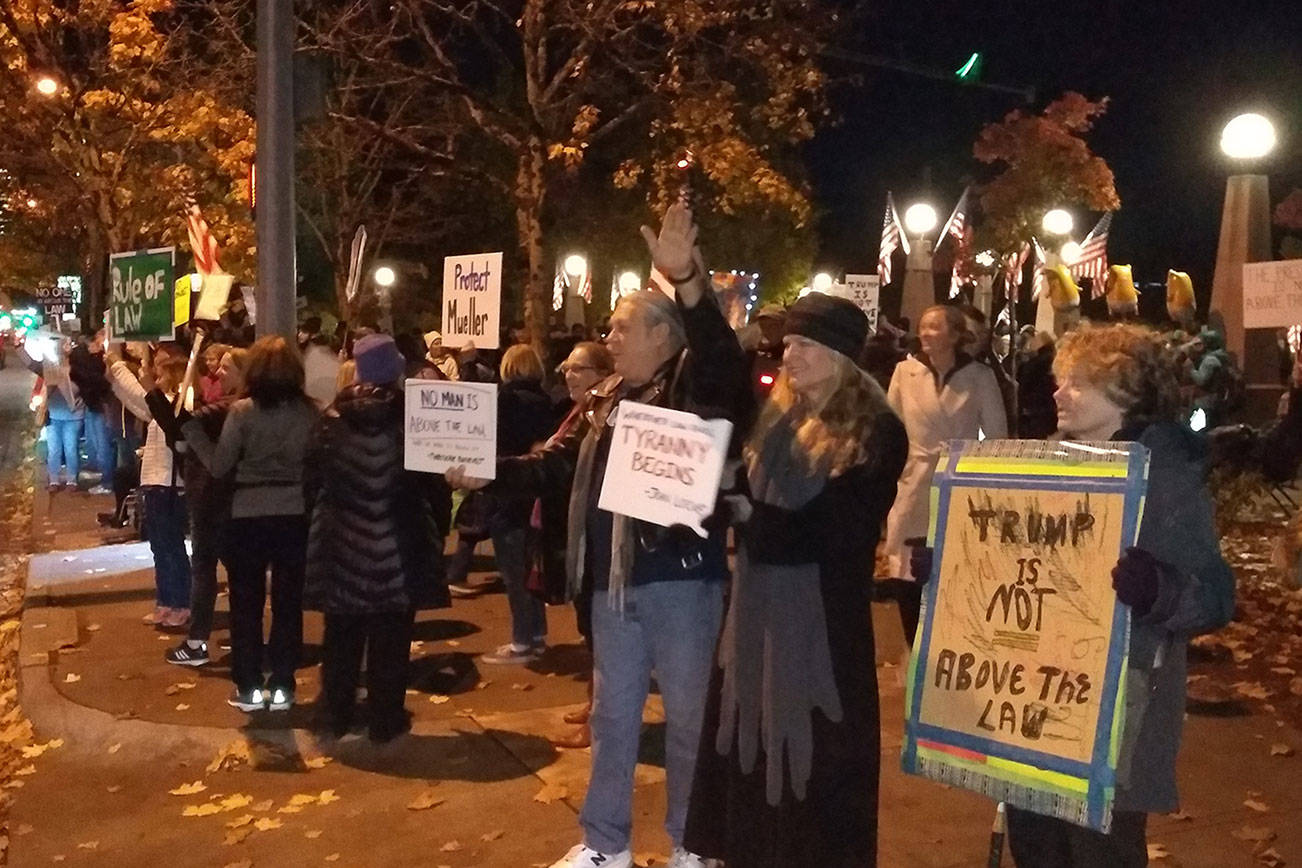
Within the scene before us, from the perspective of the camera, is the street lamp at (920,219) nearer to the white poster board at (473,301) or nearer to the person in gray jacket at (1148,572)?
the white poster board at (473,301)

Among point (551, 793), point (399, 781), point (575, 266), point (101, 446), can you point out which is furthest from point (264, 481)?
point (575, 266)

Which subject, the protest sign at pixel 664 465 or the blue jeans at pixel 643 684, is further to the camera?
the blue jeans at pixel 643 684

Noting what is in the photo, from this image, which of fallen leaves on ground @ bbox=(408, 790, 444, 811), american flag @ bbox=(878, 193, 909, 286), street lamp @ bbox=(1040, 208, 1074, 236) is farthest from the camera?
street lamp @ bbox=(1040, 208, 1074, 236)

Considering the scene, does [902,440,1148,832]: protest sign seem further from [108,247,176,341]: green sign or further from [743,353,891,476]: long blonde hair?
[108,247,176,341]: green sign

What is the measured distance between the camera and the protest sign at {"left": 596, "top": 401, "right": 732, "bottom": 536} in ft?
12.9

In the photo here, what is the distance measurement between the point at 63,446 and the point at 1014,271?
1326 cm

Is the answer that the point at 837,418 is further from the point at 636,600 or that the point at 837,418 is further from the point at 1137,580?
the point at 636,600

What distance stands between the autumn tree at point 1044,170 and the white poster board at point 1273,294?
16.9 meters

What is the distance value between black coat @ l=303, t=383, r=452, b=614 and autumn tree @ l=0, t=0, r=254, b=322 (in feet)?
38.8

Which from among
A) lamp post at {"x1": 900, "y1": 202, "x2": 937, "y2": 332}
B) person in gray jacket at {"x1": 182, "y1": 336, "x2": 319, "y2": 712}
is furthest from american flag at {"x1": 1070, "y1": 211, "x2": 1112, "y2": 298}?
person in gray jacket at {"x1": 182, "y1": 336, "x2": 319, "y2": 712}

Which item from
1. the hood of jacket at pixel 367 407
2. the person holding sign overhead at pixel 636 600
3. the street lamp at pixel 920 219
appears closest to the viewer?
the person holding sign overhead at pixel 636 600

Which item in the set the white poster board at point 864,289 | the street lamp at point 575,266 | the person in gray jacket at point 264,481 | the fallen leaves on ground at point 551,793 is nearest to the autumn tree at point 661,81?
the white poster board at point 864,289

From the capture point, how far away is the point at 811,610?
387 cm

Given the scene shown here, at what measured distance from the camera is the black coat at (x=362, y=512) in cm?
618
